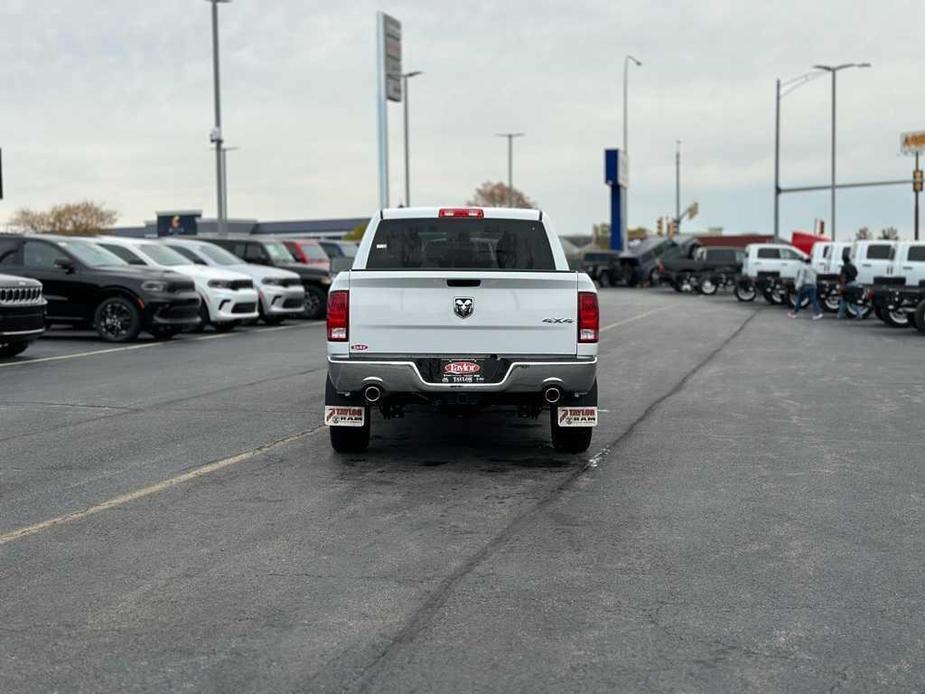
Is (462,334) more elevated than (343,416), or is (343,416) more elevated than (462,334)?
(462,334)

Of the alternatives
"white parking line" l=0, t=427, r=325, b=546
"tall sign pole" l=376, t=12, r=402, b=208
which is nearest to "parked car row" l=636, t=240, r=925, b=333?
"tall sign pole" l=376, t=12, r=402, b=208

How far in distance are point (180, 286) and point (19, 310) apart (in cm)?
455

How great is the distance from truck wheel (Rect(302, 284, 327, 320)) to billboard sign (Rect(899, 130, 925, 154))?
57366mm

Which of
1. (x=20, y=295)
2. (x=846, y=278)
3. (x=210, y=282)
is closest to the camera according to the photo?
(x=20, y=295)

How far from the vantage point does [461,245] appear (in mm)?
10117

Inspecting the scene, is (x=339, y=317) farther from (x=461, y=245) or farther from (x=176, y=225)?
(x=176, y=225)

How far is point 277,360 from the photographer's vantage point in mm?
17516

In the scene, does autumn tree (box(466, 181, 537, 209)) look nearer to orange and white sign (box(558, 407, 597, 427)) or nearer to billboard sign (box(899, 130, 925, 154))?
billboard sign (box(899, 130, 925, 154))

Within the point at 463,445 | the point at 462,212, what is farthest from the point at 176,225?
the point at 463,445

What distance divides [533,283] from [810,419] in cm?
430

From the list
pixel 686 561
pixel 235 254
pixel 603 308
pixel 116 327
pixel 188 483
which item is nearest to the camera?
pixel 686 561

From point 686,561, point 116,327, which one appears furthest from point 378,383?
point 116,327

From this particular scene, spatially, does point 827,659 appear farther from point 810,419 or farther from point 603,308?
point 603,308

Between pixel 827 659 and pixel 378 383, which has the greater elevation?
pixel 378 383
